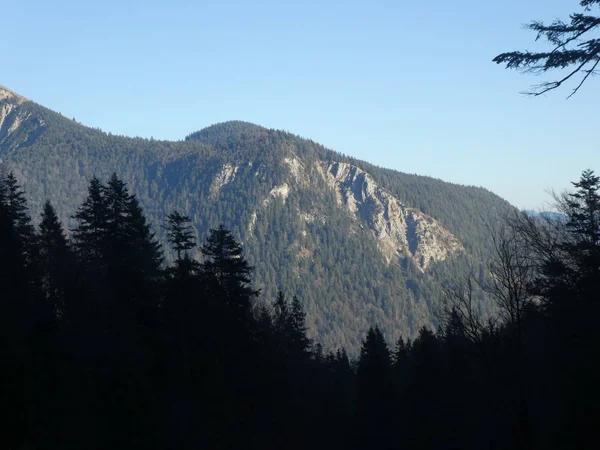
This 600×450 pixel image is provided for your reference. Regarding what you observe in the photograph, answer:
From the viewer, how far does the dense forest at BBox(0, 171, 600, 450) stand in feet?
67.0

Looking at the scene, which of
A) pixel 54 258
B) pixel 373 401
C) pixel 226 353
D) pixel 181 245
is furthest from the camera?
pixel 373 401

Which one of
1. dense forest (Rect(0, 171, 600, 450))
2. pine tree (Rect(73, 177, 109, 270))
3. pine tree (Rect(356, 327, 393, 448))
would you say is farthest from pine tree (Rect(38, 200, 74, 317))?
pine tree (Rect(356, 327, 393, 448))

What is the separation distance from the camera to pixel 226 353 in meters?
36.1

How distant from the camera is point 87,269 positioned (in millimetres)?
35656

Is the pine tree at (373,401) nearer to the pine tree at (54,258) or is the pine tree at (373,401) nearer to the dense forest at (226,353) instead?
the dense forest at (226,353)

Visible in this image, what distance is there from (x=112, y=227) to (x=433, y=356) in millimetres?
23629

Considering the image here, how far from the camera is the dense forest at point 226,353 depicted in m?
20.4

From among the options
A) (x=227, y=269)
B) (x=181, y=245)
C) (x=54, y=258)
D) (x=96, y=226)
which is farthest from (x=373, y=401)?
(x=54, y=258)

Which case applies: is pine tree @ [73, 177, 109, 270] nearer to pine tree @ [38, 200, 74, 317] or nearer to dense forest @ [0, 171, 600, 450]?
dense forest @ [0, 171, 600, 450]

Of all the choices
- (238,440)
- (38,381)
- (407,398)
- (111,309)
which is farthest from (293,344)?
(38,381)

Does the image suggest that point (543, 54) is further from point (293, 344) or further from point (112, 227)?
point (293, 344)

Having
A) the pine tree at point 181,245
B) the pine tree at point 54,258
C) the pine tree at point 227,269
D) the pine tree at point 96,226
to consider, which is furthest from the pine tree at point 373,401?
the pine tree at point 54,258

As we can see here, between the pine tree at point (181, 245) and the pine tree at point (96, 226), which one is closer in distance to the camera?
the pine tree at point (181, 245)

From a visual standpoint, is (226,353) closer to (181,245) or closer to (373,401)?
(181,245)
